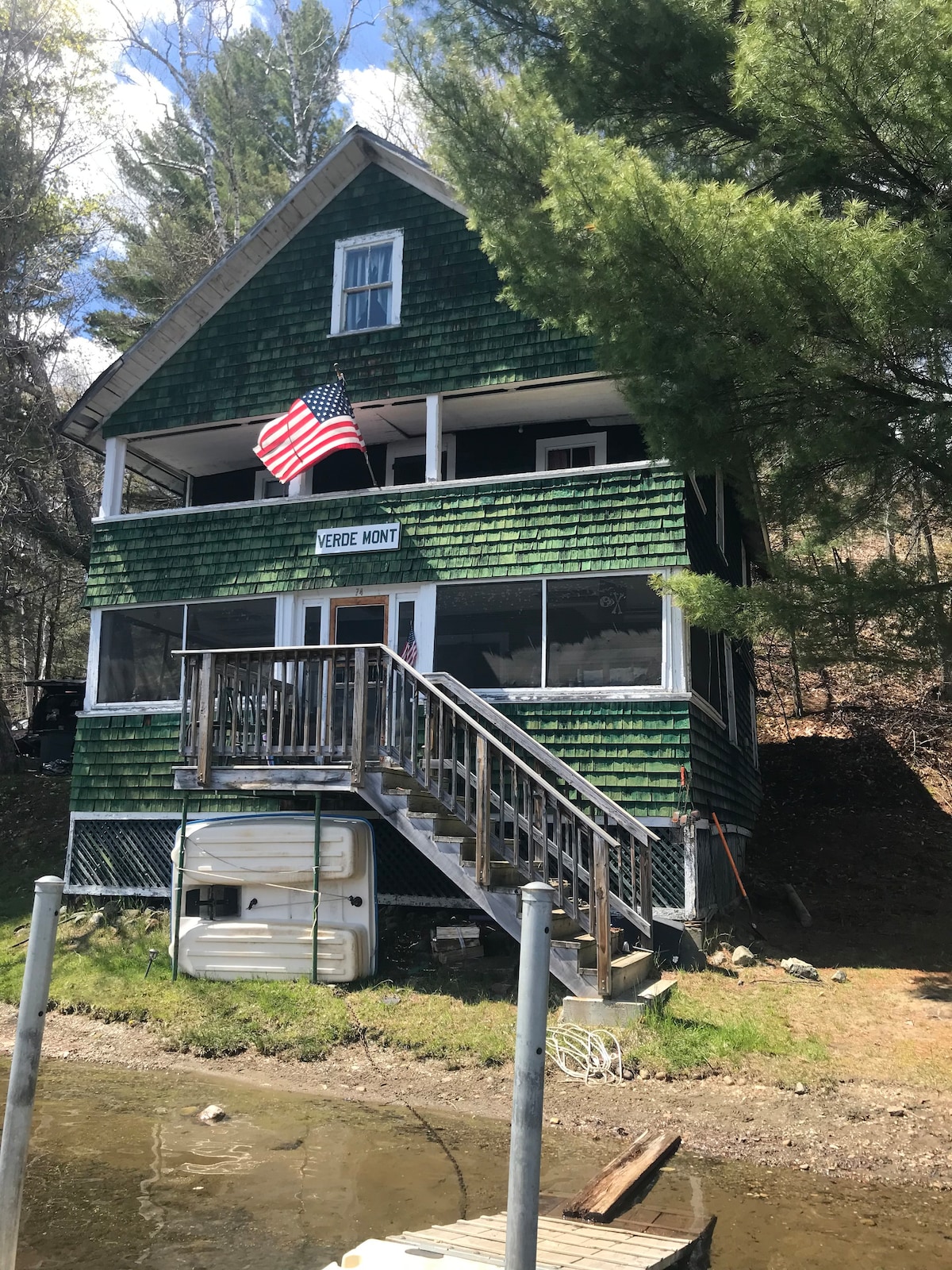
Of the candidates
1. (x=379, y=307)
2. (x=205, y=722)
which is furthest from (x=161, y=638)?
(x=379, y=307)

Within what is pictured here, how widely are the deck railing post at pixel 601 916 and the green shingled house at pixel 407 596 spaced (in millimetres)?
156

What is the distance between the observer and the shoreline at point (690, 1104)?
5.95 metres

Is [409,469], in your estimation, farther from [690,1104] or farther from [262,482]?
[690,1104]

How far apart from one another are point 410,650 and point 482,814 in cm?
343

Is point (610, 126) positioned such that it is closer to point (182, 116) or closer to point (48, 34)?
point (48, 34)

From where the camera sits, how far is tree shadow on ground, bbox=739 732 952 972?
36.5 feet


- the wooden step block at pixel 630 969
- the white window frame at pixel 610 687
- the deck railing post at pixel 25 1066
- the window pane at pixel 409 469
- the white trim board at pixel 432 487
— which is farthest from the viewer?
the window pane at pixel 409 469

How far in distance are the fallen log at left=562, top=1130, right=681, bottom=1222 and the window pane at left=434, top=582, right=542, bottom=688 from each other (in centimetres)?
588

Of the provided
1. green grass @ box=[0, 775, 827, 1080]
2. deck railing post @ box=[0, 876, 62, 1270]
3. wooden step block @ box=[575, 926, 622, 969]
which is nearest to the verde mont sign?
green grass @ box=[0, 775, 827, 1080]

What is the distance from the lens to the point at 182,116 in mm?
28797

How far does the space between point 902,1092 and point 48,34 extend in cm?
2507

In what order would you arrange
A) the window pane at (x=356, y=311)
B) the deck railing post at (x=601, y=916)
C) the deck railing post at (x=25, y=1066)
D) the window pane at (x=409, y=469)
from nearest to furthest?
the deck railing post at (x=25, y=1066), the deck railing post at (x=601, y=916), the window pane at (x=356, y=311), the window pane at (x=409, y=469)

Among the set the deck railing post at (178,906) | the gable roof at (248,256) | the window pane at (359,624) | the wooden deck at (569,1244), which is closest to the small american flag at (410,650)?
the window pane at (359,624)

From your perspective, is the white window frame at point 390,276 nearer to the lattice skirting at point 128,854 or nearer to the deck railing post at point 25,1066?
the lattice skirting at point 128,854
